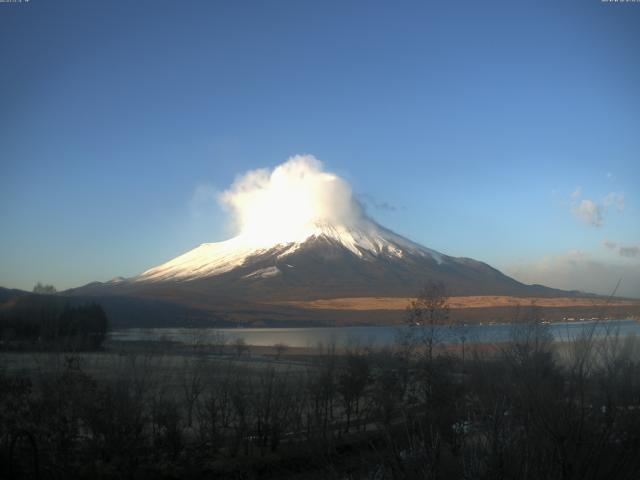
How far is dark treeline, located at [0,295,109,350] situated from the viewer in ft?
143

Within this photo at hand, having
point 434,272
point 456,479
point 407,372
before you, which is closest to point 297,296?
point 434,272

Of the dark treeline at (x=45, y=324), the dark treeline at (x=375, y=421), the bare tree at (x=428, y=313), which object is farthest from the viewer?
the dark treeline at (x=45, y=324)

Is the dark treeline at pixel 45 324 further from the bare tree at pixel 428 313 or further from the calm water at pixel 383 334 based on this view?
the bare tree at pixel 428 313

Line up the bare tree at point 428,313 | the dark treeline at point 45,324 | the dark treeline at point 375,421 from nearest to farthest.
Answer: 1. the dark treeline at point 375,421
2. the bare tree at point 428,313
3. the dark treeline at point 45,324

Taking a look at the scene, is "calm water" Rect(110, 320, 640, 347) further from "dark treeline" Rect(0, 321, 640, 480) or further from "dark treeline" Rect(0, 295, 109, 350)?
"dark treeline" Rect(0, 295, 109, 350)

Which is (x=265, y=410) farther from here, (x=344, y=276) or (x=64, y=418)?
(x=344, y=276)

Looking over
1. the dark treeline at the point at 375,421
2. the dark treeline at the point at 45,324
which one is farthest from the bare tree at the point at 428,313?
the dark treeline at the point at 45,324

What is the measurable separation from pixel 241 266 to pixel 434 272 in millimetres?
66356

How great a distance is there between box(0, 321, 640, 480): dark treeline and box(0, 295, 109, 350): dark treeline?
20705mm

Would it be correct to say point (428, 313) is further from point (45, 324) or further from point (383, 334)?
point (383, 334)

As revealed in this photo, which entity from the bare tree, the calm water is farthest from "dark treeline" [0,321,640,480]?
the bare tree

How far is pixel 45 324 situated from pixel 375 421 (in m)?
35.6

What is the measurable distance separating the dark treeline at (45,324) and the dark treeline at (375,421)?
2070 centimetres

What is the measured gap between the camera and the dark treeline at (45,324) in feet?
143
